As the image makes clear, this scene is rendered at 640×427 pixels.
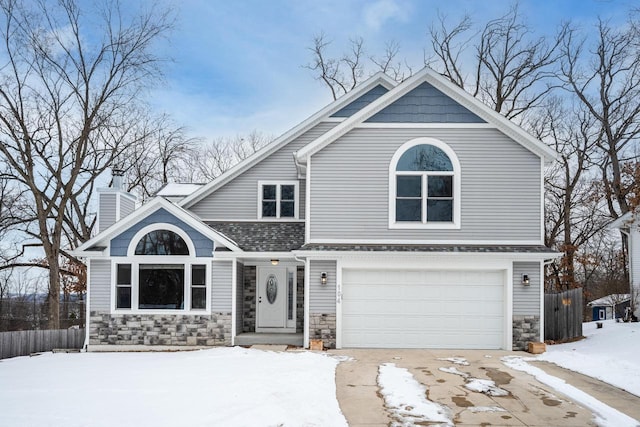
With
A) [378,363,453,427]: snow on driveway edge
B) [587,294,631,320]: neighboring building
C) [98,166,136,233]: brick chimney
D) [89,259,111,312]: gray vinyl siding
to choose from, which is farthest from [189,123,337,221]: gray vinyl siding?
[587,294,631,320]: neighboring building

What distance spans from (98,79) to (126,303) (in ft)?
35.3

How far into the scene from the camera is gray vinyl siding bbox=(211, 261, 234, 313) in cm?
1323

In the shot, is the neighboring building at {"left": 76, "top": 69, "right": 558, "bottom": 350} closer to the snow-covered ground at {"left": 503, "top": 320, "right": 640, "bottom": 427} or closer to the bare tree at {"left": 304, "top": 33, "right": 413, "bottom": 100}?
the snow-covered ground at {"left": 503, "top": 320, "right": 640, "bottom": 427}

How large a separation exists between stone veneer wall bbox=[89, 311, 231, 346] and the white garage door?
10.5ft

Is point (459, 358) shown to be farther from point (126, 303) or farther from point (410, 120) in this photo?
point (126, 303)

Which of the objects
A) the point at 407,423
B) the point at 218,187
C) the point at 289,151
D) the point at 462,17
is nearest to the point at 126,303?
the point at 218,187

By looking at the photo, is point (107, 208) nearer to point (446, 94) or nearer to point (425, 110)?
point (425, 110)

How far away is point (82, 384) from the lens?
865cm

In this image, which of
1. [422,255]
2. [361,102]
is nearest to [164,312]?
[422,255]

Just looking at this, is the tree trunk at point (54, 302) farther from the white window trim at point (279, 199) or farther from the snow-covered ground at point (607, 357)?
the snow-covered ground at point (607, 357)

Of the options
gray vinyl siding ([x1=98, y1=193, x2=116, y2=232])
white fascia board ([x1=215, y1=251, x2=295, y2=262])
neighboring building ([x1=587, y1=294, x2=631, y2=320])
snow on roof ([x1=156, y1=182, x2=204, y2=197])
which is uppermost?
snow on roof ([x1=156, y1=182, x2=204, y2=197])

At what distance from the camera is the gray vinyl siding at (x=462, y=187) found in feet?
42.3

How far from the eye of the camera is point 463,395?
8078 millimetres

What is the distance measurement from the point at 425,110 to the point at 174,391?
8.82 m
